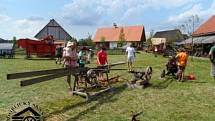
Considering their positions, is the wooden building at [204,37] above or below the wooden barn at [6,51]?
above

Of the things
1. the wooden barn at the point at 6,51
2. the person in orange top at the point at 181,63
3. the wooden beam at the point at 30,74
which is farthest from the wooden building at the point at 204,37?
the wooden beam at the point at 30,74

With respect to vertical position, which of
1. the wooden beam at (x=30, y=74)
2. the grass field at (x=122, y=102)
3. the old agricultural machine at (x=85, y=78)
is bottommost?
the grass field at (x=122, y=102)

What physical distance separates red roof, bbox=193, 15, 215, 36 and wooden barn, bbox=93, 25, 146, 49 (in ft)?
114

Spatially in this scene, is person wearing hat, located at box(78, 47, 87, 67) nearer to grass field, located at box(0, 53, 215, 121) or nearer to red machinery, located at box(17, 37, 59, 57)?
grass field, located at box(0, 53, 215, 121)

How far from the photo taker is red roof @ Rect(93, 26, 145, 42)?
97938mm

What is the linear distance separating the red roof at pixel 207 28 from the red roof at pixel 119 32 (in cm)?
3711

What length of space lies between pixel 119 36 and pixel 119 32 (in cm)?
487

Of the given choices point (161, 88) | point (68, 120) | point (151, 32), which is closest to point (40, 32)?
point (151, 32)

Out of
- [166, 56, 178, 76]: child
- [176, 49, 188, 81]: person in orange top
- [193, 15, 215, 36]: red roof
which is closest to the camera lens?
[176, 49, 188, 81]: person in orange top

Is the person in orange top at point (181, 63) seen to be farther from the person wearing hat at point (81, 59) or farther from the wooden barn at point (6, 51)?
the wooden barn at point (6, 51)

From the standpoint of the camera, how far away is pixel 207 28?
5622 centimetres

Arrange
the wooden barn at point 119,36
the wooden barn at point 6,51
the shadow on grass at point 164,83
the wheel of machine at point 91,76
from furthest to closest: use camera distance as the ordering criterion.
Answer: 1. the wooden barn at point 119,36
2. the wooden barn at point 6,51
3. the shadow on grass at point 164,83
4. the wheel of machine at point 91,76

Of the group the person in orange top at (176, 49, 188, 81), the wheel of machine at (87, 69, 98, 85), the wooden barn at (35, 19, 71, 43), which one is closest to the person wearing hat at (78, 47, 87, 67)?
the wheel of machine at (87, 69, 98, 85)

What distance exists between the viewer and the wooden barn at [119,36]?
316 ft
